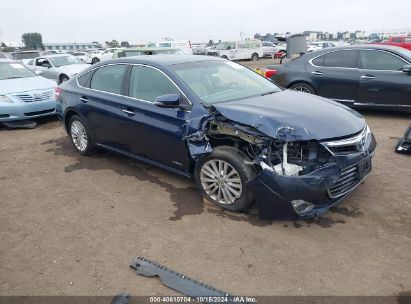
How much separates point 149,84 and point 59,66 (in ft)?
37.4

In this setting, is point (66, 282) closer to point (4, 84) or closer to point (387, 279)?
point (387, 279)

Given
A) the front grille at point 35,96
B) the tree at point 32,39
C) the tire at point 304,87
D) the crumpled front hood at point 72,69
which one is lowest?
the tire at point 304,87

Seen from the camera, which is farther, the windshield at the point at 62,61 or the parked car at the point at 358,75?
the windshield at the point at 62,61

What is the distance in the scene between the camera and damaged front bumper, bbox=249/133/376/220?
134 inches

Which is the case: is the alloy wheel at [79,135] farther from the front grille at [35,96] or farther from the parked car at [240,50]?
the parked car at [240,50]

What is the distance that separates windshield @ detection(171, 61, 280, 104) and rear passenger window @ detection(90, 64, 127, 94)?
35.8 inches

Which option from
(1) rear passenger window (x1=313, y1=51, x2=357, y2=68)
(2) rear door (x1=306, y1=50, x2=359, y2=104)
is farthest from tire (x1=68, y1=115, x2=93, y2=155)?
(1) rear passenger window (x1=313, y1=51, x2=357, y2=68)

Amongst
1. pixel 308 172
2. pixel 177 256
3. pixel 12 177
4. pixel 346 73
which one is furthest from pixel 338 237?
pixel 346 73

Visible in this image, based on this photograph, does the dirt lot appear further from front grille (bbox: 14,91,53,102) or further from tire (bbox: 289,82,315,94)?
front grille (bbox: 14,91,53,102)

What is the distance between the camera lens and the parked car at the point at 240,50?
30953 mm

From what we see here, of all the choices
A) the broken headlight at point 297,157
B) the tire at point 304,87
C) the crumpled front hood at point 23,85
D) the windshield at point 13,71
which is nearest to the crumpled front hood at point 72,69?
the windshield at point 13,71

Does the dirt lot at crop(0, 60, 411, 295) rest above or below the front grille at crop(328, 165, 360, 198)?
below

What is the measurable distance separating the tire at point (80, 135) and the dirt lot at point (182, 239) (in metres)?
0.73

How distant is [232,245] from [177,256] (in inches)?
20.3
